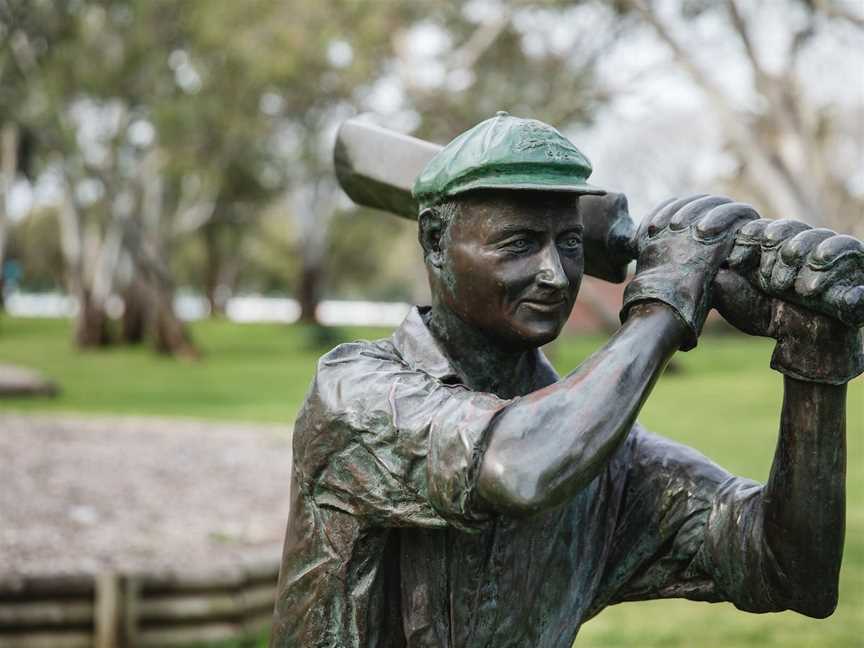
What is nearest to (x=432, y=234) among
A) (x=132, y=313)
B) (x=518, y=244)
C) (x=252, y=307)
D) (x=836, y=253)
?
(x=518, y=244)

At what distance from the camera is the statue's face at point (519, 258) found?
6.28 feet

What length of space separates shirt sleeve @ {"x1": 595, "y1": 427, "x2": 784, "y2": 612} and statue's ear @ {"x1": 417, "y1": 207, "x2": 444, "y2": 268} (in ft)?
1.95

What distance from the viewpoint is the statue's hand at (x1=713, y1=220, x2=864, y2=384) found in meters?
1.79

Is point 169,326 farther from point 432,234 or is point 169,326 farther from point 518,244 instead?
point 518,244

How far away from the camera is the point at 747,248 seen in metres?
1.92

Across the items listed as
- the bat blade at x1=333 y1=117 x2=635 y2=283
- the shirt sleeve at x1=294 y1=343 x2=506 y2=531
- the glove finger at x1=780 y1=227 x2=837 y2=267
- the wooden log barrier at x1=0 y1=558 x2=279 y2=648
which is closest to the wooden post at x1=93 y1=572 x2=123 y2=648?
the wooden log barrier at x1=0 y1=558 x2=279 y2=648

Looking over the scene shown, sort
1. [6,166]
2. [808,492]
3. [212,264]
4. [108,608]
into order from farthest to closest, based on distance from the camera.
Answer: [212,264] → [6,166] → [108,608] → [808,492]

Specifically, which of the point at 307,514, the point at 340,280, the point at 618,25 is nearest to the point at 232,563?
the point at 307,514

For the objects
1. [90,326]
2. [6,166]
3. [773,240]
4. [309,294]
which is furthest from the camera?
[309,294]

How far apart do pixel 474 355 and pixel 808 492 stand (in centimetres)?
65

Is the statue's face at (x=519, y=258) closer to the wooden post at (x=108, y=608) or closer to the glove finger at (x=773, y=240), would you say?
the glove finger at (x=773, y=240)

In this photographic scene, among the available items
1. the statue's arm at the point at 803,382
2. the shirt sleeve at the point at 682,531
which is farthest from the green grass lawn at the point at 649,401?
the statue's arm at the point at 803,382

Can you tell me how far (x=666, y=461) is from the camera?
227cm

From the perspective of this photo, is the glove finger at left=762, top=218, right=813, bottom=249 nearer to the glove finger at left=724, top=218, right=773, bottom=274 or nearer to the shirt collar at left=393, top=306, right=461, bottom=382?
the glove finger at left=724, top=218, right=773, bottom=274
